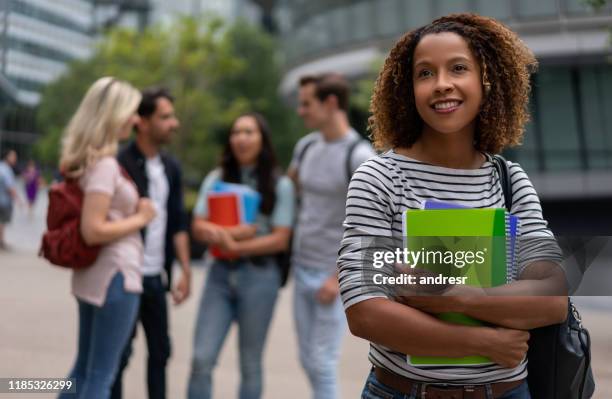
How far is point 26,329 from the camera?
7176 mm

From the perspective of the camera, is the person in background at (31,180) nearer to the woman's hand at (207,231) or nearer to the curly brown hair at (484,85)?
the woman's hand at (207,231)

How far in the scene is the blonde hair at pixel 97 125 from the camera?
3162mm

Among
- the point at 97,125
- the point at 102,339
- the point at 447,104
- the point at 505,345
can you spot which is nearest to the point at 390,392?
the point at 505,345

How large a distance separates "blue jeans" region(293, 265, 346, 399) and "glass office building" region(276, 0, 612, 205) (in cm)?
1700

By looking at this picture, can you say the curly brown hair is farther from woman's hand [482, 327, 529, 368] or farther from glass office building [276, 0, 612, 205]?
glass office building [276, 0, 612, 205]

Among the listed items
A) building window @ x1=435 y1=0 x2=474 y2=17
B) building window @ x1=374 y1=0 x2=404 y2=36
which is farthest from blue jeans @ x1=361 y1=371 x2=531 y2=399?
building window @ x1=374 y1=0 x2=404 y2=36

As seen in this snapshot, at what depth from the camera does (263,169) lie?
430cm

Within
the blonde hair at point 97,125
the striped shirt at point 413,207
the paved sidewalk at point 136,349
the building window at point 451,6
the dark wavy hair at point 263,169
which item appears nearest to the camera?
the striped shirt at point 413,207

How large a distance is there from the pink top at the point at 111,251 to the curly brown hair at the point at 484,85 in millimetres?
1629

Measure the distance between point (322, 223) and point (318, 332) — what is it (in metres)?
0.61

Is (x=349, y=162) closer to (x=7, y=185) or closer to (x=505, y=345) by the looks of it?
(x=505, y=345)

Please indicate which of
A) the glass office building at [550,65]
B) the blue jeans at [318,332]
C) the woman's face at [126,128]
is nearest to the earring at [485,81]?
the woman's face at [126,128]

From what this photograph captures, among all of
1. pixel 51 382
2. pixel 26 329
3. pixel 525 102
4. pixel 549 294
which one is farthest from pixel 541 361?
pixel 26 329
